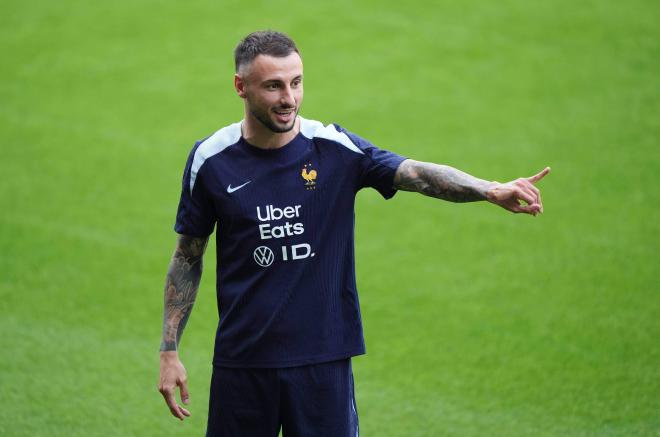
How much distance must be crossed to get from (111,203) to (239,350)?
13.4 ft

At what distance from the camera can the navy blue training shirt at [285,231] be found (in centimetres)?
282

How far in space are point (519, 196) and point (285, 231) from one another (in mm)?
705

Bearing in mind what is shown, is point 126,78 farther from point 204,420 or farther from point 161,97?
point 204,420

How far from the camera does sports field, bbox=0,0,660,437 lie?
470 cm

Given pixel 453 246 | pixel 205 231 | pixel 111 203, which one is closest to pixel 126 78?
pixel 111 203

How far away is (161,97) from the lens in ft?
26.9

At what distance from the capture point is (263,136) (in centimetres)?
284

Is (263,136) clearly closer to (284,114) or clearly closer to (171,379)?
(284,114)

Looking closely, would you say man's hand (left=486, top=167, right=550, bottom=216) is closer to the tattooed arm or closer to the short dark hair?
the short dark hair

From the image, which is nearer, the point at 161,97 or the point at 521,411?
the point at 521,411

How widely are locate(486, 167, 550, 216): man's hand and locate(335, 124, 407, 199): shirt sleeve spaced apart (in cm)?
36

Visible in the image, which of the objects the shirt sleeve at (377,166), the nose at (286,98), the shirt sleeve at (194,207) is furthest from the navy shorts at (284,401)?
the nose at (286,98)

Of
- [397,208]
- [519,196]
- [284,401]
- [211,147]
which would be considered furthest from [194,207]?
[397,208]

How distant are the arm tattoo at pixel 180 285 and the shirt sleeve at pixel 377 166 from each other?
56cm
